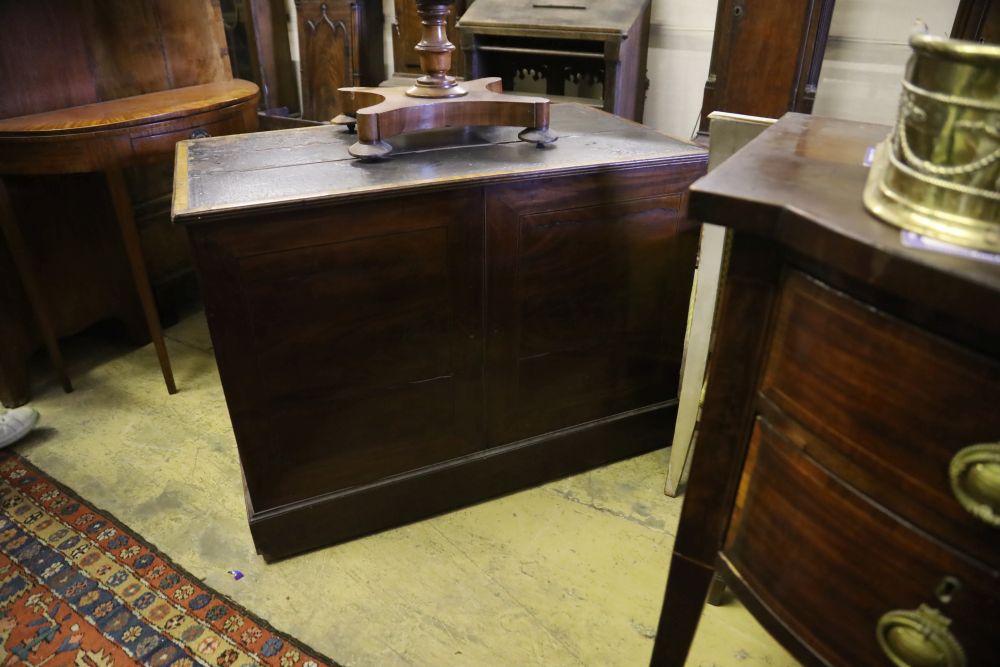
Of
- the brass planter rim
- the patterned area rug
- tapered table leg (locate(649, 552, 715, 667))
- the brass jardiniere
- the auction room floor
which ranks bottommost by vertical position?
the auction room floor

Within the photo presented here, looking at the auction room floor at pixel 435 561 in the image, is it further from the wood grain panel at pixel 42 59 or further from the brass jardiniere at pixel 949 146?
the brass jardiniere at pixel 949 146

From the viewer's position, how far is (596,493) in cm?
170

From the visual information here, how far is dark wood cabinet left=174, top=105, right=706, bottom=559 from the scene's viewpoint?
1250 mm

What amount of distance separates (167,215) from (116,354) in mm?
496

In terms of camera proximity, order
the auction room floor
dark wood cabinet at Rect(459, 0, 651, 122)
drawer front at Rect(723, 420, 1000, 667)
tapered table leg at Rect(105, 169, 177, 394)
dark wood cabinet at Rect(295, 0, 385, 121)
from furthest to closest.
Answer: dark wood cabinet at Rect(295, 0, 385, 121) → dark wood cabinet at Rect(459, 0, 651, 122) → tapered table leg at Rect(105, 169, 177, 394) → the auction room floor → drawer front at Rect(723, 420, 1000, 667)

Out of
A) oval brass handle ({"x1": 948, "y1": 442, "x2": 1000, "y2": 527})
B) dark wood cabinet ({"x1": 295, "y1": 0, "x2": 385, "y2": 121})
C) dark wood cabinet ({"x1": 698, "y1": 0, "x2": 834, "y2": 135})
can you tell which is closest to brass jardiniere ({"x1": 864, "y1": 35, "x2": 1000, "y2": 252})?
oval brass handle ({"x1": 948, "y1": 442, "x2": 1000, "y2": 527})

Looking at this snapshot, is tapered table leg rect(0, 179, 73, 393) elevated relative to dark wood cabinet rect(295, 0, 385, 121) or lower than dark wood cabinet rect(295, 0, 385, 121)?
lower

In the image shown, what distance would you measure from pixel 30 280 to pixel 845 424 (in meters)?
2.01

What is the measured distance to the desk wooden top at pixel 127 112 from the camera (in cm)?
164

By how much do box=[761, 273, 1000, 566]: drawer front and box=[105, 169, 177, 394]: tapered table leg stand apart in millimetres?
1665

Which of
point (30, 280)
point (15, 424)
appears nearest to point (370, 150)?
point (30, 280)

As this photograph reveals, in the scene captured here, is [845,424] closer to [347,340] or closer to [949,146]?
A: [949,146]

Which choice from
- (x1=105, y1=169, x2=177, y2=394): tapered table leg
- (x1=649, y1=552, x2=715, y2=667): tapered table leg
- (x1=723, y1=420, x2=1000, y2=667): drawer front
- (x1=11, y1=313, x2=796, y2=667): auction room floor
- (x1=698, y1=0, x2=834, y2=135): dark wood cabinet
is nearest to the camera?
(x1=723, y1=420, x2=1000, y2=667): drawer front

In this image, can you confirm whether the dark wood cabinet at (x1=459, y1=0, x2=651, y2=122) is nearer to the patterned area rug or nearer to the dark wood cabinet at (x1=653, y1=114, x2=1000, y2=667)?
the dark wood cabinet at (x1=653, y1=114, x2=1000, y2=667)
